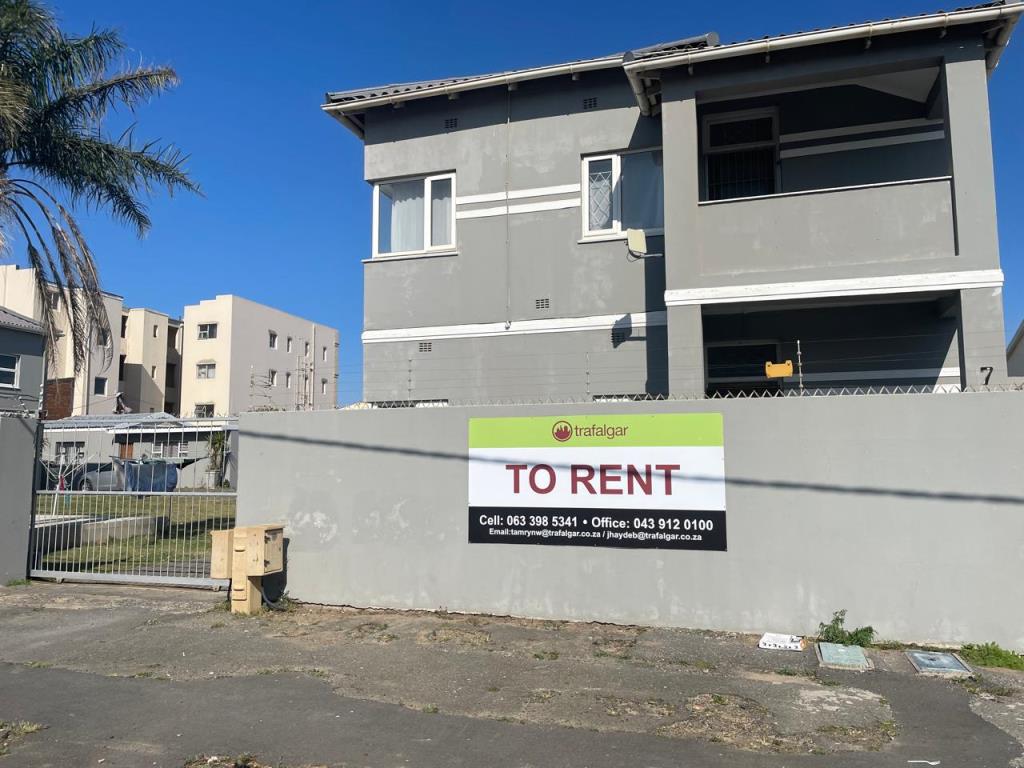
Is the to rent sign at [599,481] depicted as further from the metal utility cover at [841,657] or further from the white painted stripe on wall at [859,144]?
the white painted stripe on wall at [859,144]

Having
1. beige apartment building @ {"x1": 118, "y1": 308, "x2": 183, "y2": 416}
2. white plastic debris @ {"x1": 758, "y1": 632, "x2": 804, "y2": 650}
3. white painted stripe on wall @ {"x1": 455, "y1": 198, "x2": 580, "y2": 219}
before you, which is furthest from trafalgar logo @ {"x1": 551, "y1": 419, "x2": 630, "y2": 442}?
beige apartment building @ {"x1": 118, "y1": 308, "x2": 183, "y2": 416}

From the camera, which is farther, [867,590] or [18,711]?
[867,590]

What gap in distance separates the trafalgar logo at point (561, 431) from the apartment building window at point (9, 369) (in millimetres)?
27070

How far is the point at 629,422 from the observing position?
798 cm

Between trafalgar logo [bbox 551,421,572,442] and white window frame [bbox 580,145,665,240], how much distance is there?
14.0ft

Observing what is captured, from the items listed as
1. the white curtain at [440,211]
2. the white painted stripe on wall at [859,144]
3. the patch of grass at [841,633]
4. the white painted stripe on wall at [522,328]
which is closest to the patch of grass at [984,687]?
the patch of grass at [841,633]

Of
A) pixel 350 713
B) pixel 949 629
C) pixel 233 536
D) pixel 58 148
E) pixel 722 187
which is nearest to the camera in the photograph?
pixel 350 713

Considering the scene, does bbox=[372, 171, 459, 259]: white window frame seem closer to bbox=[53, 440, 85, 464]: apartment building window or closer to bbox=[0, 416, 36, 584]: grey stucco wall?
bbox=[0, 416, 36, 584]: grey stucco wall

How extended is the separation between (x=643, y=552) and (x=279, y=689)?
3756mm

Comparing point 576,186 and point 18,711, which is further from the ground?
point 576,186

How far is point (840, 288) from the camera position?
31.3 ft

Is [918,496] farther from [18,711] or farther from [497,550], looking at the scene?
[18,711]

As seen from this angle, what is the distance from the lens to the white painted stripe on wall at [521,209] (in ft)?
38.8

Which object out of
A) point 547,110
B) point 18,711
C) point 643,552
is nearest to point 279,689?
point 18,711
